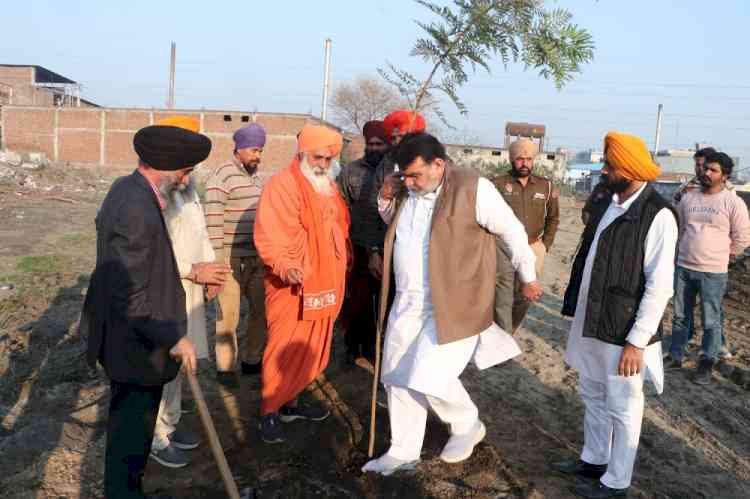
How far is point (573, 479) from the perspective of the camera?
11.4 ft

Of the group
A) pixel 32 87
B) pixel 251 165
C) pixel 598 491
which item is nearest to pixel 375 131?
pixel 251 165

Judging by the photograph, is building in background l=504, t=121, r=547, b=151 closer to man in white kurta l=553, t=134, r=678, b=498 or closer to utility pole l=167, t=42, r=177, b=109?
utility pole l=167, t=42, r=177, b=109

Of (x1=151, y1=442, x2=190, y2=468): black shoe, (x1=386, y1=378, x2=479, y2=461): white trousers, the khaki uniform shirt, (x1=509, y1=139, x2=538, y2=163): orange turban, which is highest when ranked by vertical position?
(x1=509, y1=139, x2=538, y2=163): orange turban

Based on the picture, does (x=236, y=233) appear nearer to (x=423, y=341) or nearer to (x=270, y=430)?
(x=270, y=430)

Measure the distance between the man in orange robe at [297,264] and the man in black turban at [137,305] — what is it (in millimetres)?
1050

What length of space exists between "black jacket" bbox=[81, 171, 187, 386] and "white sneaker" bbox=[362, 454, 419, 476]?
4.42 feet

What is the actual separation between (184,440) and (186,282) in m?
0.96

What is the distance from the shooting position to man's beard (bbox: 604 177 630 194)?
3.19 m

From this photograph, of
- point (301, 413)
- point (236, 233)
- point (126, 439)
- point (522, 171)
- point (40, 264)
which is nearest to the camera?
point (126, 439)

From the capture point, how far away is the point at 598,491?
3.24 m

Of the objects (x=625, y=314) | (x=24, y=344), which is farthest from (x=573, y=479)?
(x=24, y=344)

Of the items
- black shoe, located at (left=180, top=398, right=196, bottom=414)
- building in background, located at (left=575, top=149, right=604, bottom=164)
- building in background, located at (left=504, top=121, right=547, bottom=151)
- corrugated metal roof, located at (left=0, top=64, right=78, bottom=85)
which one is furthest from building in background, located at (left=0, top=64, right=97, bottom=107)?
building in background, located at (left=575, top=149, right=604, bottom=164)

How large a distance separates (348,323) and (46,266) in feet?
18.7

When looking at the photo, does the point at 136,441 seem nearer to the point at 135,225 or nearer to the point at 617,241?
the point at 135,225
